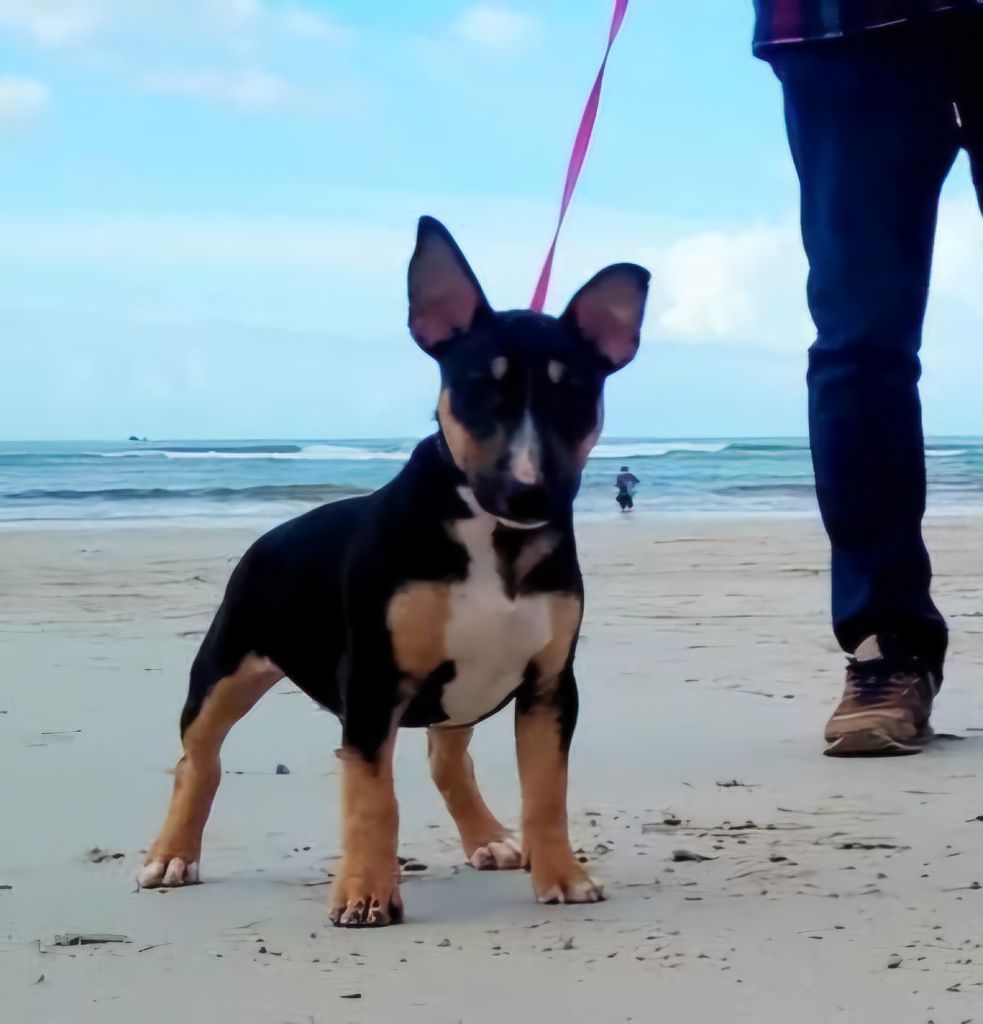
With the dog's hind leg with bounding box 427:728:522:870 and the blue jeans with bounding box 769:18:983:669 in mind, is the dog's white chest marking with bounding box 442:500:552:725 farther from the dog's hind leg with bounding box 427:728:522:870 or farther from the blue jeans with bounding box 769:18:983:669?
the blue jeans with bounding box 769:18:983:669

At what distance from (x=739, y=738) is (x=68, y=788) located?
165 cm

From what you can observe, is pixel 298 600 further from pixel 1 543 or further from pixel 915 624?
pixel 1 543

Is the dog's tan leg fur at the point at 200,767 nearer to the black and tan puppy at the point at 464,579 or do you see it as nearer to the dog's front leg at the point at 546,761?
the black and tan puppy at the point at 464,579

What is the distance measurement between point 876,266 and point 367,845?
220cm

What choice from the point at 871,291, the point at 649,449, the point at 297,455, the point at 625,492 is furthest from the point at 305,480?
the point at 871,291

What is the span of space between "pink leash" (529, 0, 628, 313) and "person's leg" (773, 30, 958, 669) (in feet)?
2.80

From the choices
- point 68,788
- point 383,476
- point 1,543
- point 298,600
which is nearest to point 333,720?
point 68,788

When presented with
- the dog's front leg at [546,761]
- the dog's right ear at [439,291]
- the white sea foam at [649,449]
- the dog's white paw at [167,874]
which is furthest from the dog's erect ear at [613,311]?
the white sea foam at [649,449]

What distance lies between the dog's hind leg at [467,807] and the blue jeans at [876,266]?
1480 mm

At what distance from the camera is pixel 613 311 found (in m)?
2.54

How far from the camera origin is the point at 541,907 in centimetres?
250

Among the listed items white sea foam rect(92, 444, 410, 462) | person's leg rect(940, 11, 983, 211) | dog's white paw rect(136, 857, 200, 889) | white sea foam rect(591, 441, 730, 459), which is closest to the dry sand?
dog's white paw rect(136, 857, 200, 889)

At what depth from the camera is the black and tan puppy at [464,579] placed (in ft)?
7.74

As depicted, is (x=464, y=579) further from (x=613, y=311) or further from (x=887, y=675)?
(x=887, y=675)
